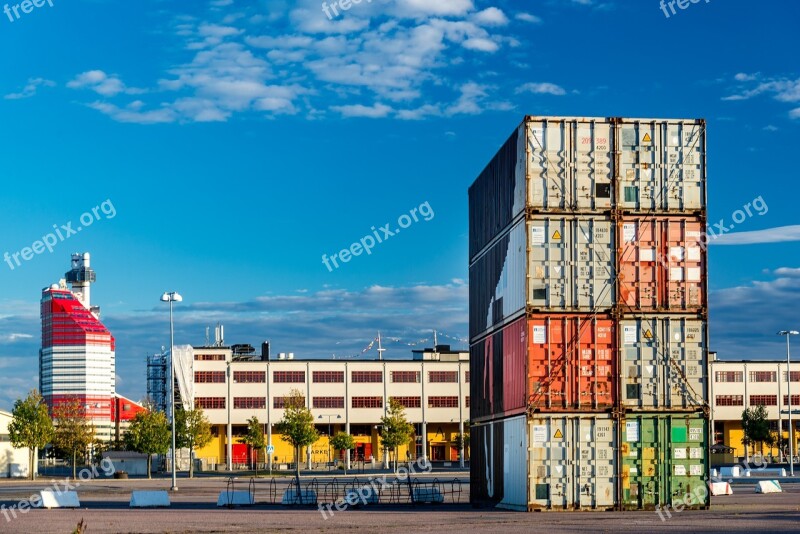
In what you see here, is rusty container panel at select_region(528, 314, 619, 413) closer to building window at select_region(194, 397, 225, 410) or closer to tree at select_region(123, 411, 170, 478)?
tree at select_region(123, 411, 170, 478)

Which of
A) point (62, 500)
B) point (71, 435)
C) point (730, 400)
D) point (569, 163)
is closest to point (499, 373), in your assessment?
point (569, 163)

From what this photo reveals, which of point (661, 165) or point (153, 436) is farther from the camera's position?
point (153, 436)

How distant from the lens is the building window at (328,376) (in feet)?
383

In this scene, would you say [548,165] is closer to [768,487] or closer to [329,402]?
[768,487]

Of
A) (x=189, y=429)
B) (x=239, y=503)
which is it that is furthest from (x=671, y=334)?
(x=189, y=429)

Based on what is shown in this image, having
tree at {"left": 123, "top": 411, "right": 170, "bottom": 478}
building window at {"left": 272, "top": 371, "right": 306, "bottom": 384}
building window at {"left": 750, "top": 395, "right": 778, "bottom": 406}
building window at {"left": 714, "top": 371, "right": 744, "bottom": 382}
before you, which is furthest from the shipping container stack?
building window at {"left": 750, "top": 395, "right": 778, "bottom": 406}

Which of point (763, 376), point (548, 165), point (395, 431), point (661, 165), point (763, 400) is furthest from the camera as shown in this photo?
point (763, 376)

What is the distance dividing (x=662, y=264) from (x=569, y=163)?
4.05 m

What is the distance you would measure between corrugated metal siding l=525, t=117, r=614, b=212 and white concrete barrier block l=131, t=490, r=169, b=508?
1894cm

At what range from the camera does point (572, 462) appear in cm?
3341

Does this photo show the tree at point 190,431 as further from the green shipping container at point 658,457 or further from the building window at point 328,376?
the green shipping container at point 658,457

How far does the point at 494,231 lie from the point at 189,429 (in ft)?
189

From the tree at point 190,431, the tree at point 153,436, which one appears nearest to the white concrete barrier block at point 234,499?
the tree at point 153,436

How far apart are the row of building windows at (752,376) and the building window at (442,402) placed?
2732 cm
